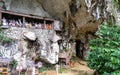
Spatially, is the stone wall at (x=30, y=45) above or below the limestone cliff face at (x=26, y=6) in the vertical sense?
below

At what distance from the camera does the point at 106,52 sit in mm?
8898

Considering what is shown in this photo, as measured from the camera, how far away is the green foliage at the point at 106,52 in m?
8.58

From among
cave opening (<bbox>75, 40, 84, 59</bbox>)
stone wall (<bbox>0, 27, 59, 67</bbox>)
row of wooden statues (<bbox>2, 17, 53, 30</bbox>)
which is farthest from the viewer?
cave opening (<bbox>75, 40, 84, 59</bbox>)

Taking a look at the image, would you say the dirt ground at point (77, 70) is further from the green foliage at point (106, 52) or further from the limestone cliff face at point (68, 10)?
the limestone cliff face at point (68, 10)

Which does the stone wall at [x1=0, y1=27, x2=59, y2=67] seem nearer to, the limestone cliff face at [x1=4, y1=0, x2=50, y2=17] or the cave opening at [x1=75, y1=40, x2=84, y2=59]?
the limestone cliff face at [x1=4, y1=0, x2=50, y2=17]

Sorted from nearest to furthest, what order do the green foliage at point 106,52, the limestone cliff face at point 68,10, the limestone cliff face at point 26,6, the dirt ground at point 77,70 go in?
the green foliage at point 106,52 < the dirt ground at point 77,70 < the limestone cliff face at point 26,6 < the limestone cliff face at point 68,10

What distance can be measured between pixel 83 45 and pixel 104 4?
400 centimetres

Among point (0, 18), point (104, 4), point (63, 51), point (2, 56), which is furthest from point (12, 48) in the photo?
point (104, 4)

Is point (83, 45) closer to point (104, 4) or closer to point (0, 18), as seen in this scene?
point (104, 4)

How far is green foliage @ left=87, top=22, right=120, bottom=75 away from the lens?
858 centimetres

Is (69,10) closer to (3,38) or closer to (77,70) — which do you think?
(77,70)

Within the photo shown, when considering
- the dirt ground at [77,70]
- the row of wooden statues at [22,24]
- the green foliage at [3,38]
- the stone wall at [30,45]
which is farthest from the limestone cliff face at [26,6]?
the dirt ground at [77,70]

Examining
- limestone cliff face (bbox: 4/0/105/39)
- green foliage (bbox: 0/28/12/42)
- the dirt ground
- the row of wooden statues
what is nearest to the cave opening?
the dirt ground

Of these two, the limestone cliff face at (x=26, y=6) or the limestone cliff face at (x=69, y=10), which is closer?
the limestone cliff face at (x=26, y=6)
